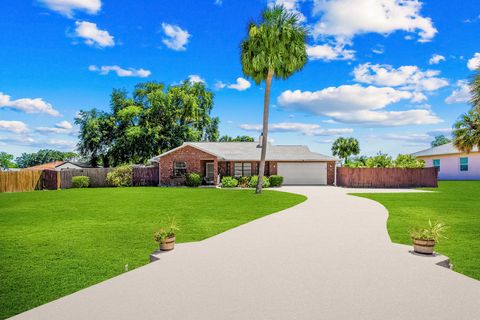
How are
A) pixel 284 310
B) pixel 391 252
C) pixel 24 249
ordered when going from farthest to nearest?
1. pixel 24 249
2. pixel 391 252
3. pixel 284 310

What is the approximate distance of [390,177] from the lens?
29.2 metres

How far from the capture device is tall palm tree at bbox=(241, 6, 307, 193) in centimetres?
2147

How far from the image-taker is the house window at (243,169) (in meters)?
32.2

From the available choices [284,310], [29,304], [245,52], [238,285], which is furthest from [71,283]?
[245,52]

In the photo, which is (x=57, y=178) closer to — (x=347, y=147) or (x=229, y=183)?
(x=229, y=183)

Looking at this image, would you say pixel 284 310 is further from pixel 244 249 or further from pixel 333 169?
pixel 333 169

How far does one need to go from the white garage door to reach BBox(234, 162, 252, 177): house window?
304 centimetres

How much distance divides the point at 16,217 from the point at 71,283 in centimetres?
947

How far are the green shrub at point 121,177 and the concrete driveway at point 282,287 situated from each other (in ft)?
88.3

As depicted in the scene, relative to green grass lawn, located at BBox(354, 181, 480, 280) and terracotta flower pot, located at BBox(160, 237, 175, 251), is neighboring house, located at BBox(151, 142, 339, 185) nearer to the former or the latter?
green grass lawn, located at BBox(354, 181, 480, 280)

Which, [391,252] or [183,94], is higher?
[183,94]

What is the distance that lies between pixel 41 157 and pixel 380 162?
394 ft

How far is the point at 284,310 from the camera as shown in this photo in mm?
3986

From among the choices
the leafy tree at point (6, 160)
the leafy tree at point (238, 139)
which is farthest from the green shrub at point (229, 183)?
the leafy tree at point (6, 160)
